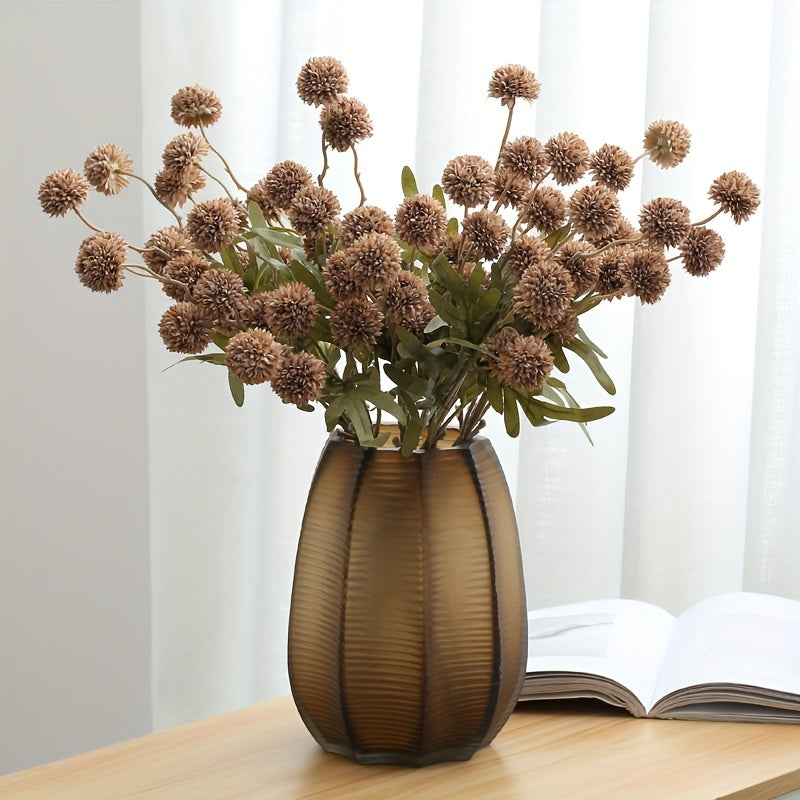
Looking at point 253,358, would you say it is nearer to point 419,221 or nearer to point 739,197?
point 419,221

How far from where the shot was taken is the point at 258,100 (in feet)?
4.26

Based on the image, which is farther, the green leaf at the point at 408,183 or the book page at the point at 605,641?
the book page at the point at 605,641

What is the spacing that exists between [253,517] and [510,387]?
0.70 metres

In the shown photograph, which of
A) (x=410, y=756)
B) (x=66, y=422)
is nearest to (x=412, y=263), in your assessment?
(x=410, y=756)

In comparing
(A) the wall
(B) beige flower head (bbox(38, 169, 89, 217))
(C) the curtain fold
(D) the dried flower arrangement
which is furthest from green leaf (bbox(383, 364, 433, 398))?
(A) the wall

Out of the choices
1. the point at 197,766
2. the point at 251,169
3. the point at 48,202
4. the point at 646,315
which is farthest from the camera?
the point at 251,169

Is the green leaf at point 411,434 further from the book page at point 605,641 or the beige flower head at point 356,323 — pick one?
the book page at point 605,641

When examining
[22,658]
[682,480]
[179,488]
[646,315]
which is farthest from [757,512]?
[22,658]

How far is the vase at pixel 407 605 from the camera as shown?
2.38 ft

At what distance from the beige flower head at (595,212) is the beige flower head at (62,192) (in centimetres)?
29

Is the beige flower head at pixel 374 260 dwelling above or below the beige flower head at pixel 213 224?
below

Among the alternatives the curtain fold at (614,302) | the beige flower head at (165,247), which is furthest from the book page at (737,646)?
the beige flower head at (165,247)

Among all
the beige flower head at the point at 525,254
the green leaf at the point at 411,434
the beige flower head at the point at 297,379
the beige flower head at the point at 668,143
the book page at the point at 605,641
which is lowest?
the book page at the point at 605,641

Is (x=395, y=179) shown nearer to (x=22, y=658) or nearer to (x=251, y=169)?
(x=251, y=169)
